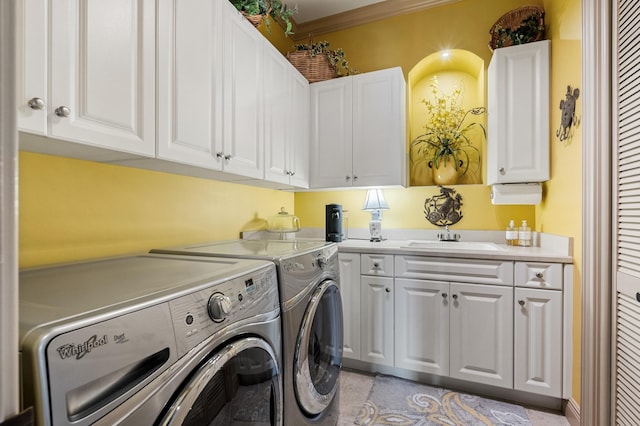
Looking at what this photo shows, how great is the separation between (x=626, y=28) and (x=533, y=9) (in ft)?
3.48

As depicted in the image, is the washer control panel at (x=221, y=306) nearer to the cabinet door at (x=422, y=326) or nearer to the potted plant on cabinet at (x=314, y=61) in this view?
the cabinet door at (x=422, y=326)

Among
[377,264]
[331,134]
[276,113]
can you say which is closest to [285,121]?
[276,113]

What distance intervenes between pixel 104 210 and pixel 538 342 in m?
2.39

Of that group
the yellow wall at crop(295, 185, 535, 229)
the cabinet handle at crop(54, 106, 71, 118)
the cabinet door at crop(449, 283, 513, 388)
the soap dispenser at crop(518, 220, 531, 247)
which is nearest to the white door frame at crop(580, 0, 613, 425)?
the cabinet door at crop(449, 283, 513, 388)

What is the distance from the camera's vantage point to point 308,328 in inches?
46.9

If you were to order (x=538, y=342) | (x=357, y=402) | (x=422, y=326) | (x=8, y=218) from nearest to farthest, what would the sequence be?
(x=8, y=218) < (x=538, y=342) < (x=357, y=402) < (x=422, y=326)

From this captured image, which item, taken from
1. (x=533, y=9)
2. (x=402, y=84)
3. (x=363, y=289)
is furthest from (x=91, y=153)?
(x=533, y=9)

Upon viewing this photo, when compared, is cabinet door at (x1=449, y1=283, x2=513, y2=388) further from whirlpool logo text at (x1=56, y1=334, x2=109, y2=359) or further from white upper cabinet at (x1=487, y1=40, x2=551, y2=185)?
whirlpool logo text at (x1=56, y1=334, x2=109, y2=359)

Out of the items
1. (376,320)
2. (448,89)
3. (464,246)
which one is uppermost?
(448,89)

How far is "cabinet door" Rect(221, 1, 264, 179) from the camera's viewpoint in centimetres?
155

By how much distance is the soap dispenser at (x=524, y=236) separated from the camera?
83.4 inches

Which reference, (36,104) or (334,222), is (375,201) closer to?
(334,222)

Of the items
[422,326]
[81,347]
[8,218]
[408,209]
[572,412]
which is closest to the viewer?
[8,218]

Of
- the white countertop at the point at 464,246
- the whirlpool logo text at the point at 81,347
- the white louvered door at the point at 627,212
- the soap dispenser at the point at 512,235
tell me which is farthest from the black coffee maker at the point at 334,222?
the whirlpool logo text at the point at 81,347
